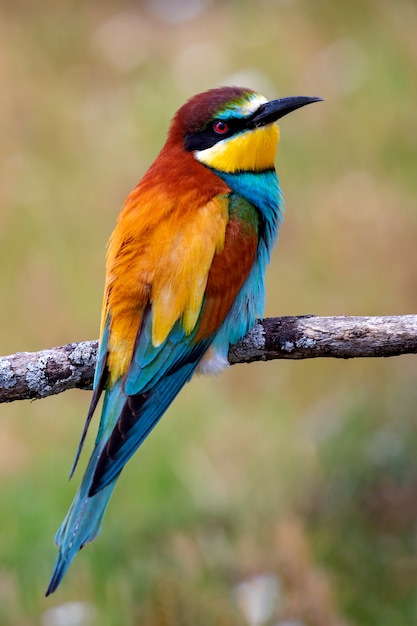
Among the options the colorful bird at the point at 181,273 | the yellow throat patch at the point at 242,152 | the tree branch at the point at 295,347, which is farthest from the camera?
the yellow throat patch at the point at 242,152

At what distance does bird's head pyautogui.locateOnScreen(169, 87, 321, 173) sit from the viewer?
10.4ft

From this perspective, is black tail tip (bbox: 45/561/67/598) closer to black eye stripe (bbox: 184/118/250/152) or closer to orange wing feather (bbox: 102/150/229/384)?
orange wing feather (bbox: 102/150/229/384)

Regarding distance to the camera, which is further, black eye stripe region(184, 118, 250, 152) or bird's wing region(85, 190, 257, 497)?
black eye stripe region(184, 118, 250, 152)

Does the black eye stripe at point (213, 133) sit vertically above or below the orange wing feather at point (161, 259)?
above

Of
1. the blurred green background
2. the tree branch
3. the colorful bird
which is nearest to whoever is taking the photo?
the tree branch

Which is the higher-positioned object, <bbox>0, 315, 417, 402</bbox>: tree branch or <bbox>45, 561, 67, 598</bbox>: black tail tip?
<bbox>0, 315, 417, 402</bbox>: tree branch

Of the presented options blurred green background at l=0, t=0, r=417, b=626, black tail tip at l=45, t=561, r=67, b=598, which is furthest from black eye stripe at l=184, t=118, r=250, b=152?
blurred green background at l=0, t=0, r=417, b=626

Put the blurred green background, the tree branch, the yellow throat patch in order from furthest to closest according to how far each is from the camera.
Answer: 1. the blurred green background
2. the yellow throat patch
3. the tree branch

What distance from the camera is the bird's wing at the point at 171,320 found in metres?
2.78

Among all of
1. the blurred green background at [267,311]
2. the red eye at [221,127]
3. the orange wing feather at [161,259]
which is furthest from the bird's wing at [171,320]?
the blurred green background at [267,311]

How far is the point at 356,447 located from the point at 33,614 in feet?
4.57

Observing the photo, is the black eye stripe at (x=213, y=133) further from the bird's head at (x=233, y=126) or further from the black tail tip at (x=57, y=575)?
the black tail tip at (x=57, y=575)

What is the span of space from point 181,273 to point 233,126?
1.92 ft

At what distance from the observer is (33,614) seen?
12.1 ft
